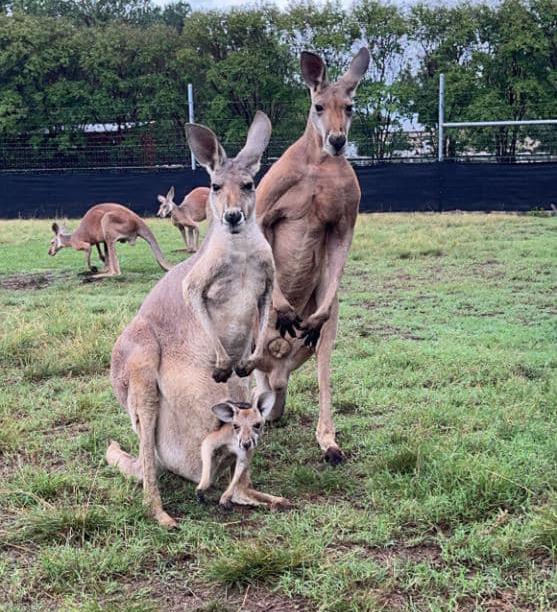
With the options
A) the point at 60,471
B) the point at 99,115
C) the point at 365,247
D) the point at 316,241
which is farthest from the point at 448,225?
the point at 99,115

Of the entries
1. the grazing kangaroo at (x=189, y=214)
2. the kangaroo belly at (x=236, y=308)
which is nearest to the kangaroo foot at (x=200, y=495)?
the kangaroo belly at (x=236, y=308)

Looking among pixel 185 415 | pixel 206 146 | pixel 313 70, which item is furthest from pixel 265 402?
pixel 313 70

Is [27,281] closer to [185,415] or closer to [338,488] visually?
[185,415]

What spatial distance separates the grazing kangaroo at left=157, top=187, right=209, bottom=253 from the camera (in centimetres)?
877

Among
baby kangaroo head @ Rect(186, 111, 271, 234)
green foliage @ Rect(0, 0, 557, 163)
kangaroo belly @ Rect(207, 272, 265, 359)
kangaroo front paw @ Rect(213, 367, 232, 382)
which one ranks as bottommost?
kangaroo front paw @ Rect(213, 367, 232, 382)

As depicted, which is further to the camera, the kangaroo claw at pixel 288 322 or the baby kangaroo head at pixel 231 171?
the kangaroo claw at pixel 288 322

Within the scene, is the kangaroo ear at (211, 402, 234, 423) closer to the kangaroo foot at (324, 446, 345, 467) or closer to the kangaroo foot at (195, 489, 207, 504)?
the kangaroo foot at (195, 489, 207, 504)

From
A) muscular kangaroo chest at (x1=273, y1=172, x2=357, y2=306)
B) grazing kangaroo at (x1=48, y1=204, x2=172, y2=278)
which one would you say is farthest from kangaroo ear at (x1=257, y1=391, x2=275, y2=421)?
grazing kangaroo at (x1=48, y1=204, x2=172, y2=278)

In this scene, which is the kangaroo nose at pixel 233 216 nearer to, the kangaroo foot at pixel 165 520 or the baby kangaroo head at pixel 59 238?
the kangaroo foot at pixel 165 520

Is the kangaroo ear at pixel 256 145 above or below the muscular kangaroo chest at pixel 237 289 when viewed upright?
above

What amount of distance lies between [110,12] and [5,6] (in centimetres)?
341

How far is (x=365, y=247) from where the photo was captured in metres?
8.27

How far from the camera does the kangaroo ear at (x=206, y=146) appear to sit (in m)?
2.45

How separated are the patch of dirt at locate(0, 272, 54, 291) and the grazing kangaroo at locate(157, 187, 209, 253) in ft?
6.01
